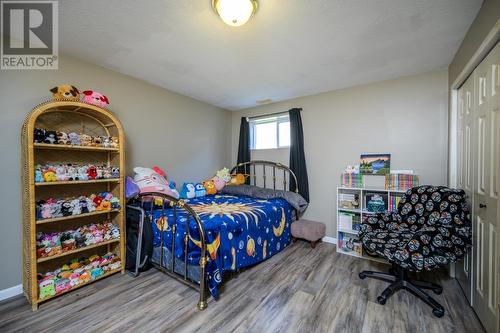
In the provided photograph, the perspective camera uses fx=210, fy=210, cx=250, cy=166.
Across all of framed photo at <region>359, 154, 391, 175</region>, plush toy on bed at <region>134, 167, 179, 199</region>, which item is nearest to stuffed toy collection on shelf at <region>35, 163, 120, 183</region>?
plush toy on bed at <region>134, 167, 179, 199</region>

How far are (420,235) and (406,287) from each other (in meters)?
0.53

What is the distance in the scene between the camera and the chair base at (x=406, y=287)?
1.67 metres

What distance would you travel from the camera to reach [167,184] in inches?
111

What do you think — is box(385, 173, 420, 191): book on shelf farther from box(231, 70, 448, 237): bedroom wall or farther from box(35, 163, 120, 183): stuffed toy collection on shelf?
box(35, 163, 120, 183): stuffed toy collection on shelf

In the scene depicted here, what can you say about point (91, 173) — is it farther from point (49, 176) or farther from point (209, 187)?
point (209, 187)

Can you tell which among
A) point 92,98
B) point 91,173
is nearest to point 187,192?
point 91,173

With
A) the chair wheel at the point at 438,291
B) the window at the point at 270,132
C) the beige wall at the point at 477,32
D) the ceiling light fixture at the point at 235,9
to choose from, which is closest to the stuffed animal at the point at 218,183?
the window at the point at 270,132

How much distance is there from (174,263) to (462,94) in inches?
132

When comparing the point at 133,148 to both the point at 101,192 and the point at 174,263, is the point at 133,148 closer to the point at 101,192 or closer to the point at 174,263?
the point at 101,192

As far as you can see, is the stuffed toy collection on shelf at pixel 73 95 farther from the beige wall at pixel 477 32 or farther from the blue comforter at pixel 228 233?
the beige wall at pixel 477 32

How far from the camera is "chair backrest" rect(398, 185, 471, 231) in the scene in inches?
72.1

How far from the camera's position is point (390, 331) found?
1502 millimetres

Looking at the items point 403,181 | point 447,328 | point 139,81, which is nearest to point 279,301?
point 447,328

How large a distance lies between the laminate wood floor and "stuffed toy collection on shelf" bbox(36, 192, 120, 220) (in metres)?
0.75
